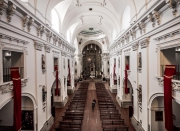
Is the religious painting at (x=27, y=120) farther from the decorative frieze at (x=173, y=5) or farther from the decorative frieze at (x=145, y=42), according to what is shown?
A: the decorative frieze at (x=173, y=5)

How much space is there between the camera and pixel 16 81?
5398 millimetres

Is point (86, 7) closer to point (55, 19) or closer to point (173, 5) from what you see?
point (55, 19)

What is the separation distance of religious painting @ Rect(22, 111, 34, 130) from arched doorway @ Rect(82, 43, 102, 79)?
27.7 m

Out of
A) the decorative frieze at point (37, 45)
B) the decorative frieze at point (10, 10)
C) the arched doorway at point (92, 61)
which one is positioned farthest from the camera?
the arched doorway at point (92, 61)

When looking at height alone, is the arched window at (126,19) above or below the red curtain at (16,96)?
above

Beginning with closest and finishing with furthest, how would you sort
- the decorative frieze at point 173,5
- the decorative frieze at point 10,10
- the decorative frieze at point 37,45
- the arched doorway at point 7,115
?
the decorative frieze at point 173,5, the decorative frieze at point 10,10, the arched doorway at point 7,115, the decorative frieze at point 37,45

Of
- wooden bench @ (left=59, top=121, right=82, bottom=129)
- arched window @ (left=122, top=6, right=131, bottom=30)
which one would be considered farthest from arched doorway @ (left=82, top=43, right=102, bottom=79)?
wooden bench @ (left=59, top=121, right=82, bottom=129)

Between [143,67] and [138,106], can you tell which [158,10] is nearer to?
[143,67]

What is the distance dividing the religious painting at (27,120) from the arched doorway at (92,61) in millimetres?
27697

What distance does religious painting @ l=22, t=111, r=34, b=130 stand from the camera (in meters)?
7.05

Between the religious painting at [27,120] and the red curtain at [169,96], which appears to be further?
the religious painting at [27,120]

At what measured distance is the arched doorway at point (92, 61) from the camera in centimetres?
3484

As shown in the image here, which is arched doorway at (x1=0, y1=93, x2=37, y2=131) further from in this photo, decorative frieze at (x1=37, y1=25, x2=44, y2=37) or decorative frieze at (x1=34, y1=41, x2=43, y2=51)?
decorative frieze at (x1=37, y1=25, x2=44, y2=37)

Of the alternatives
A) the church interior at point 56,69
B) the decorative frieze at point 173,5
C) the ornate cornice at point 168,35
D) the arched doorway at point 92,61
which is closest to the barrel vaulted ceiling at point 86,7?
the church interior at point 56,69
